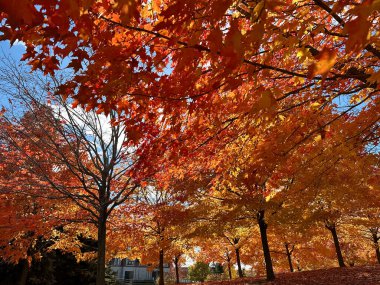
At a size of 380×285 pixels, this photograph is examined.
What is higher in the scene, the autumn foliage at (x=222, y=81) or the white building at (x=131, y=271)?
Answer: the autumn foliage at (x=222, y=81)

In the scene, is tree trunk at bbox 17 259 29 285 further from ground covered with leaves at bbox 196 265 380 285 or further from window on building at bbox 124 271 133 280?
window on building at bbox 124 271 133 280

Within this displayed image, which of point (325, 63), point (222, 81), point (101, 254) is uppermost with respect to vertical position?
point (222, 81)

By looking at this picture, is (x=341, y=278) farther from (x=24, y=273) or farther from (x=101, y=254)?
(x=24, y=273)

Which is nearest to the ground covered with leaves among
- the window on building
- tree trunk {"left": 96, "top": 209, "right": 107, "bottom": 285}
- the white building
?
tree trunk {"left": 96, "top": 209, "right": 107, "bottom": 285}

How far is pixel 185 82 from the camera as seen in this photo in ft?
13.3

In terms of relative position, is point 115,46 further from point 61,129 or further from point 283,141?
point 61,129

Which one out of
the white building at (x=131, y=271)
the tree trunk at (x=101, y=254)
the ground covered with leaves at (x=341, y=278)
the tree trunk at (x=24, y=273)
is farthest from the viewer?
the white building at (x=131, y=271)

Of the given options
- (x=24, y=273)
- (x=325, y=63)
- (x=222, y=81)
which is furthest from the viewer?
(x=24, y=273)

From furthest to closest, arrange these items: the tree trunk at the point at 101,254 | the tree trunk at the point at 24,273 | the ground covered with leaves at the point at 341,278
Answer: the tree trunk at the point at 24,273
the ground covered with leaves at the point at 341,278
the tree trunk at the point at 101,254

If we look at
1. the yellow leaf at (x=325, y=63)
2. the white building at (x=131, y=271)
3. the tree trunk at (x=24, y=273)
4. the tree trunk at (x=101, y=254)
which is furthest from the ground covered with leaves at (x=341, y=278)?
the white building at (x=131, y=271)

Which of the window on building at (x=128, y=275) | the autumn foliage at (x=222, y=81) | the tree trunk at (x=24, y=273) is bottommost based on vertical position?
the window on building at (x=128, y=275)

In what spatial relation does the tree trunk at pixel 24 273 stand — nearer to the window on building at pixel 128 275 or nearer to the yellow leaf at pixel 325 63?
the yellow leaf at pixel 325 63

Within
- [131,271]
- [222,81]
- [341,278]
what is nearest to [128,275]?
[131,271]

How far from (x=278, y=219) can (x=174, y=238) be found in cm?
493
